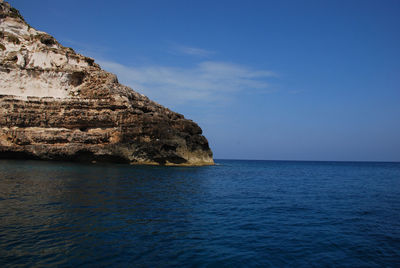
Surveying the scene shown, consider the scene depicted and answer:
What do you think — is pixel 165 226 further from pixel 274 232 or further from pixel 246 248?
pixel 274 232

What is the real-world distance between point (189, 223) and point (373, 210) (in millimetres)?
11374

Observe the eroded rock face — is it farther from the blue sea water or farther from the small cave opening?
the blue sea water

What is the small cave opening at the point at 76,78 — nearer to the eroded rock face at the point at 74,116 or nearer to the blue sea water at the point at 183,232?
the eroded rock face at the point at 74,116

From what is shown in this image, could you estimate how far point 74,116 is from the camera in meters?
46.5

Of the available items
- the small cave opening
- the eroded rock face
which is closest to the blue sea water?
the eroded rock face

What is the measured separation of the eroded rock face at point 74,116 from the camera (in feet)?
149

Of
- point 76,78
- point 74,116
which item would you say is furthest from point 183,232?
point 76,78

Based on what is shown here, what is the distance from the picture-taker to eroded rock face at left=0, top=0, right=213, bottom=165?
45344mm

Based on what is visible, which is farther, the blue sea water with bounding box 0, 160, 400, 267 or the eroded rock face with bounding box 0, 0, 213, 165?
the eroded rock face with bounding box 0, 0, 213, 165

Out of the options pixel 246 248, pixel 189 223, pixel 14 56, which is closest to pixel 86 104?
pixel 14 56

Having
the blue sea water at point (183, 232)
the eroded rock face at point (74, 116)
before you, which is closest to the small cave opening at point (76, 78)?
the eroded rock face at point (74, 116)

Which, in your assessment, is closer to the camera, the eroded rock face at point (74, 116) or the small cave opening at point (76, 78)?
the eroded rock face at point (74, 116)

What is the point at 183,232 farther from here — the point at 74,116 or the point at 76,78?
the point at 76,78

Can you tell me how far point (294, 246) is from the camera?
9.09 m
